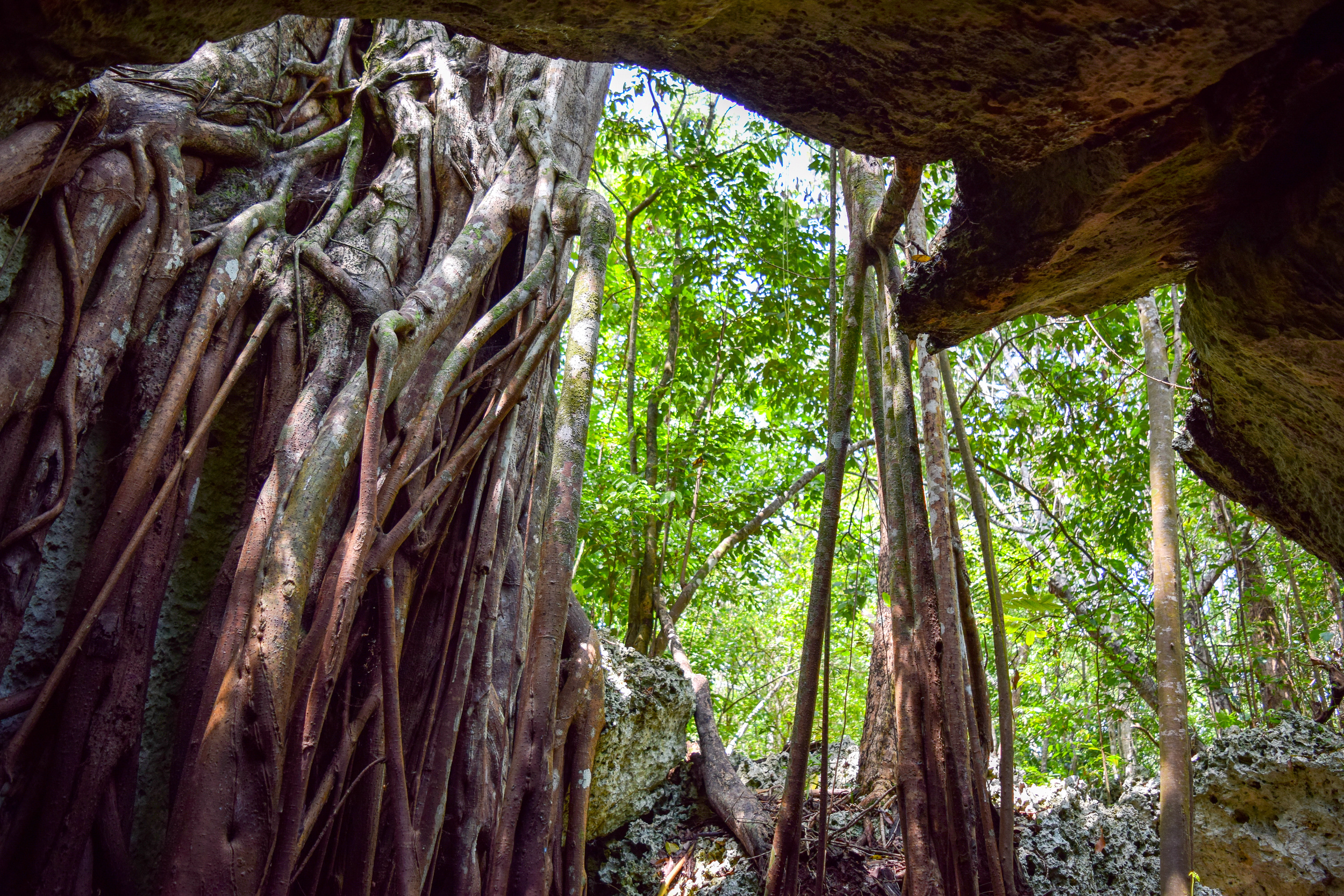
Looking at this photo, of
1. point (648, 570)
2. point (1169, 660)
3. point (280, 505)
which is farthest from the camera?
point (648, 570)

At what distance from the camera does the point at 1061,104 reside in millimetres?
1377

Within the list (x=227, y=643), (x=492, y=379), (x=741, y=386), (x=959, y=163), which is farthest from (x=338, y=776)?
(x=741, y=386)

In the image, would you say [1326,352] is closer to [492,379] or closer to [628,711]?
[492,379]

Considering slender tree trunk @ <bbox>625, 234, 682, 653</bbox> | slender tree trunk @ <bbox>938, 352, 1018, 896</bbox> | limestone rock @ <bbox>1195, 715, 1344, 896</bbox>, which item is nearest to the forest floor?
slender tree trunk @ <bbox>938, 352, 1018, 896</bbox>

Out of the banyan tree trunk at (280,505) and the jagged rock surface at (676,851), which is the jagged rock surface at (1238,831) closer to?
the jagged rock surface at (676,851)

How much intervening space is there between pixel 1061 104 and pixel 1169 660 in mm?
2228

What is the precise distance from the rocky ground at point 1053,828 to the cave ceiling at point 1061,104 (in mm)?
2276

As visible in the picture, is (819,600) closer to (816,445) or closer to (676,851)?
(676,851)

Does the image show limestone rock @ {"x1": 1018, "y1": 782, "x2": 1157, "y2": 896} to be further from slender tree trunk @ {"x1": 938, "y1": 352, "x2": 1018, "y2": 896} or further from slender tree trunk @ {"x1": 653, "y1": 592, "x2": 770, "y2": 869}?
slender tree trunk @ {"x1": 653, "y1": 592, "x2": 770, "y2": 869}

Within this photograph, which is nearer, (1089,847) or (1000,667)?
(1000,667)

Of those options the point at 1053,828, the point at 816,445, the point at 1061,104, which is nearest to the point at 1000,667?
the point at 1053,828

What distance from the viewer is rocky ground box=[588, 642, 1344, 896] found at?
3301mm

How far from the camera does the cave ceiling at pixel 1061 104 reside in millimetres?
1188

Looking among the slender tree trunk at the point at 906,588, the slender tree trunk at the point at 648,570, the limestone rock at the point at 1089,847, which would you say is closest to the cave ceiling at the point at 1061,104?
the slender tree trunk at the point at 906,588
